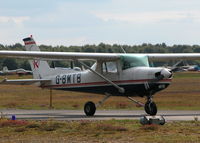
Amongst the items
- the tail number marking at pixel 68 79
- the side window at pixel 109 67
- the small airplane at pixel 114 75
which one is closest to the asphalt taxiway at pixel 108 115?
the small airplane at pixel 114 75

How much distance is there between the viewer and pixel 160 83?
24078 millimetres

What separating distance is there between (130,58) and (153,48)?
151 meters

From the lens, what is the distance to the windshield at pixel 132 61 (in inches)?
990

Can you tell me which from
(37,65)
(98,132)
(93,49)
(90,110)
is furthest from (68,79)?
(93,49)

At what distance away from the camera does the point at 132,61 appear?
82.7ft

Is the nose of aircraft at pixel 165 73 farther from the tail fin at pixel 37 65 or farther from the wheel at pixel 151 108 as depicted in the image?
the tail fin at pixel 37 65

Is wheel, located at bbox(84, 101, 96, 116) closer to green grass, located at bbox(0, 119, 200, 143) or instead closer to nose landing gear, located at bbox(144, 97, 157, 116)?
nose landing gear, located at bbox(144, 97, 157, 116)

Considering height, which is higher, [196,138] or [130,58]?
[130,58]

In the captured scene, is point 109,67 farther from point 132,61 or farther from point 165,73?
point 165,73

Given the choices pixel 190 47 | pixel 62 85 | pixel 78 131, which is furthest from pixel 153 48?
pixel 78 131

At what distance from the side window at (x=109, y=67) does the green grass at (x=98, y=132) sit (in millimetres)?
6078

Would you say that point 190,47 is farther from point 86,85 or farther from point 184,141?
point 184,141

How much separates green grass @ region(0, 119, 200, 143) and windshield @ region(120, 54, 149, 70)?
5554 millimetres

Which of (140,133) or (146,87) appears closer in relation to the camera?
(140,133)
